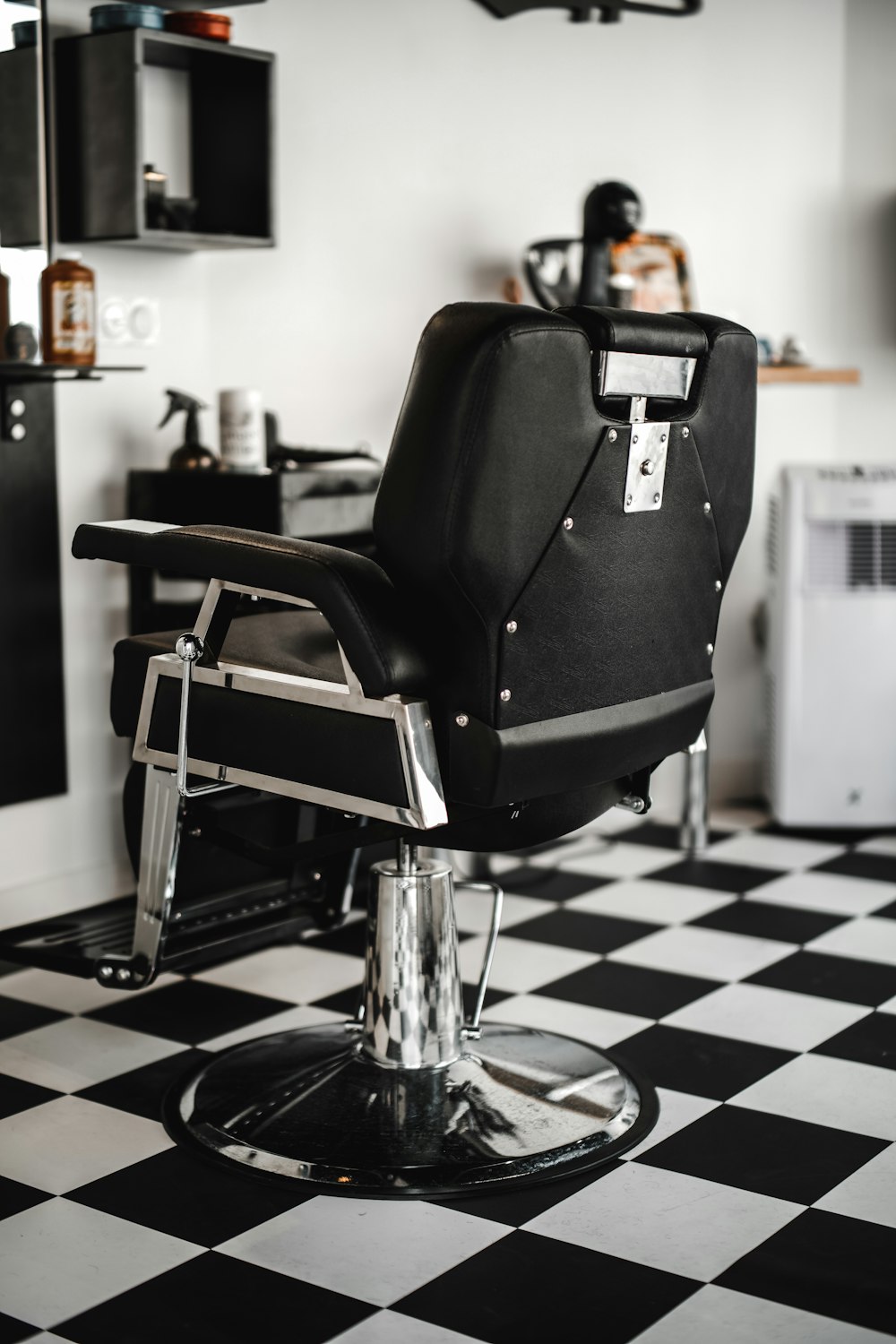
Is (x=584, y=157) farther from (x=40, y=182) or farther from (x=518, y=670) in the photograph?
(x=518, y=670)

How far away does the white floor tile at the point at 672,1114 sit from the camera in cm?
216

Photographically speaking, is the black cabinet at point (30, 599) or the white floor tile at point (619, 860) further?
the white floor tile at point (619, 860)

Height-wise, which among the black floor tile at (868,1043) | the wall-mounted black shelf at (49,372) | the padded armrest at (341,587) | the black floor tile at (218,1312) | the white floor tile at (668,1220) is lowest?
the black floor tile at (868,1043)

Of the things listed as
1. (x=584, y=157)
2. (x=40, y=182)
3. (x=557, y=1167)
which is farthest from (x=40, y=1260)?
(x=584, y=157)

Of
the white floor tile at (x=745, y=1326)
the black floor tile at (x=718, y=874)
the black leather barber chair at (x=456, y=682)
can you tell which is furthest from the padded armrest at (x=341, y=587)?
the black floor tile at (x=718, y=874)

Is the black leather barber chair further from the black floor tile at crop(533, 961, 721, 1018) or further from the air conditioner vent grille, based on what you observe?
the air conditioner vent grille

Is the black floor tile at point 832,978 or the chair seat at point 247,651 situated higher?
the chair seat at point 247,651

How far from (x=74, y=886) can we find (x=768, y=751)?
5.94ft

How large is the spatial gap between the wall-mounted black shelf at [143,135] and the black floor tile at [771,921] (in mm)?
1634

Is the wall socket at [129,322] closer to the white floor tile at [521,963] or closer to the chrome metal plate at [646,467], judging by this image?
the white floor tile at [521,963]

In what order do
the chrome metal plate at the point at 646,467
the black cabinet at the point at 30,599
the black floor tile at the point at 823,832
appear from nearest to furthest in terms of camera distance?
the chrome metal plate at the point at 646,467, the black cabinet at the point at 30,599, the black floor tile at the point at 823,832

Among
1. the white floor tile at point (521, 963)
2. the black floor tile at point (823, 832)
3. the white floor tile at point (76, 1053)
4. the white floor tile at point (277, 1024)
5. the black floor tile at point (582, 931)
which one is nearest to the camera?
the white floor tile at point (76, 1053)

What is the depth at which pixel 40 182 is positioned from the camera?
9.57ft

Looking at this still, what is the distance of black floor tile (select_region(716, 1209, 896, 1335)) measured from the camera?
1740 millimetres
